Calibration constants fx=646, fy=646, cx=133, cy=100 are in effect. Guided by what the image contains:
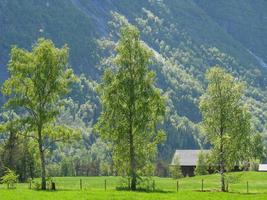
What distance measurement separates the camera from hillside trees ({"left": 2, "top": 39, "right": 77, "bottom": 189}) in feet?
265

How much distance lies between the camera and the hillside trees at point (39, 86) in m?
80.7

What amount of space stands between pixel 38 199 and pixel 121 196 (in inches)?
347

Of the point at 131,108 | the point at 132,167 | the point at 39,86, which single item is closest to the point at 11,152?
the point at 39,86

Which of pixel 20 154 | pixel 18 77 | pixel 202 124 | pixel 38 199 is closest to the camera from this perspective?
pixel 38 199

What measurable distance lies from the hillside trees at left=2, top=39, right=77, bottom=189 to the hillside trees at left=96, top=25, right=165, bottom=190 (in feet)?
16.8

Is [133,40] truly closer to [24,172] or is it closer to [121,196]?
[121,196]

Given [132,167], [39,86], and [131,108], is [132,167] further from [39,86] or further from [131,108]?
[39,86]

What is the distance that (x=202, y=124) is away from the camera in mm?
86688

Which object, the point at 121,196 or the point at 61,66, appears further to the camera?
the point at 61,66

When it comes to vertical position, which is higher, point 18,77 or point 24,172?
point 18,77

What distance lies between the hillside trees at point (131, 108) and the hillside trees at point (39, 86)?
16.8 feet

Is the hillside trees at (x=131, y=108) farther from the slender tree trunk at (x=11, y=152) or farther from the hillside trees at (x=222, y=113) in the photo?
the slender tree trunk at (x=11, y=152)

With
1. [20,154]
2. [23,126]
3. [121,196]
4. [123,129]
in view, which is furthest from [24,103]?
[20,154]

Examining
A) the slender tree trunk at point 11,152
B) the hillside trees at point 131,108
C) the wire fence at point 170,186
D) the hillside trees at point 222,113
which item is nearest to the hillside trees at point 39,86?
the hillside trees at point 131,108
